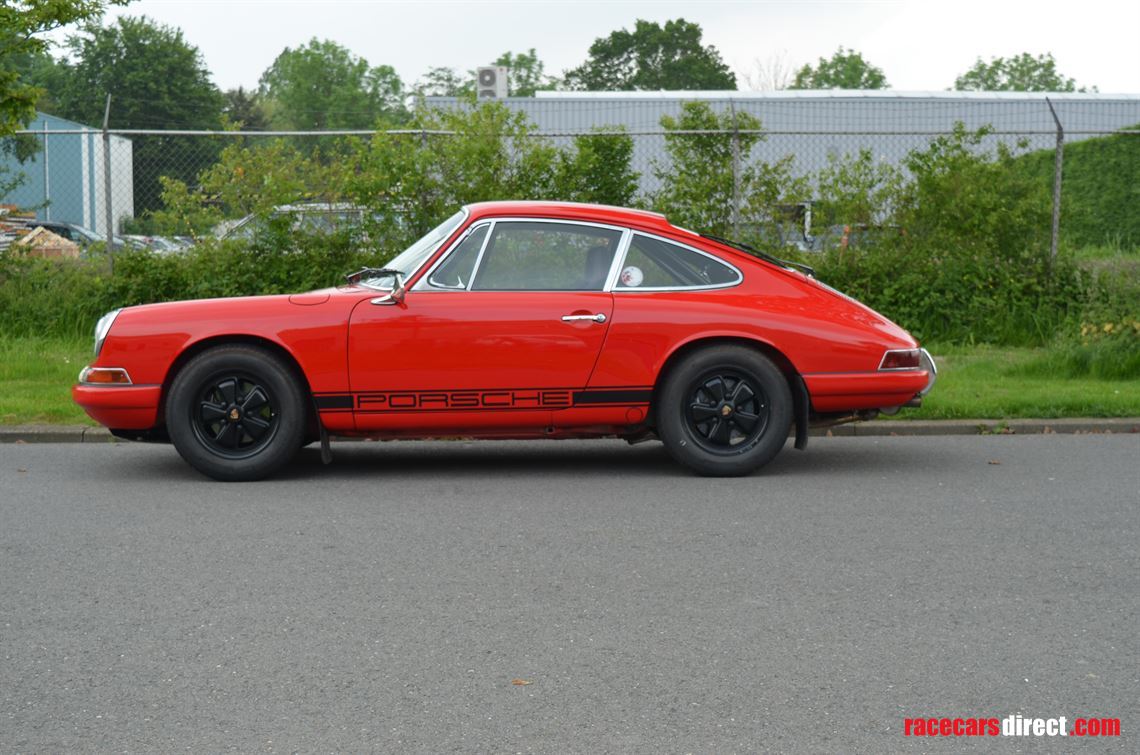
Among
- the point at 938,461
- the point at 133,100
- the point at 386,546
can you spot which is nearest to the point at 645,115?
the point at 938,461

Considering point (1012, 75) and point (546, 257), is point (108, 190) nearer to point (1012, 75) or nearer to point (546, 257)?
point (546, 257)

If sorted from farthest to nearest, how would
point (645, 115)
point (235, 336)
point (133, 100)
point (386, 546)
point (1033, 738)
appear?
1. point (133, 100)
2. point (645, 115)
3. point (235, 336)
4. point (386, 546)
5. point (1033, 738)

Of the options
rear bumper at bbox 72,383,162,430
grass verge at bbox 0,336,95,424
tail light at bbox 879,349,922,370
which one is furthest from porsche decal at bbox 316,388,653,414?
grass verge at bbox 0,336,95,424

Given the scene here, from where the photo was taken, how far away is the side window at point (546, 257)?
817 centimetres

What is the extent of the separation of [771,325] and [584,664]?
12.9 ft

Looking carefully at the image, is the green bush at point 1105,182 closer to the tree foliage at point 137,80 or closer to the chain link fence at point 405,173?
the chain link fence at point 405,173

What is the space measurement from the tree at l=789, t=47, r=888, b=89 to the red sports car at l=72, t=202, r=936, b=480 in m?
107

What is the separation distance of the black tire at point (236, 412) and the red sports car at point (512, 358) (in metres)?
0.01

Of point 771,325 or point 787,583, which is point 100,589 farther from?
point 771,325

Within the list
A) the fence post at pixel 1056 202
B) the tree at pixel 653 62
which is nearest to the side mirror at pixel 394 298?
the fence post at pixel 1056 202

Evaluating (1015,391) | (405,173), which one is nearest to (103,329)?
(405,173)

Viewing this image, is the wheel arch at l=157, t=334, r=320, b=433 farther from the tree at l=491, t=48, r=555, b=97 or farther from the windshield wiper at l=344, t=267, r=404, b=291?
the tree at l=491, t=48, r=555, b=97

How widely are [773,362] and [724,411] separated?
16.4 inches

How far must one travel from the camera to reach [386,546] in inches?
249
